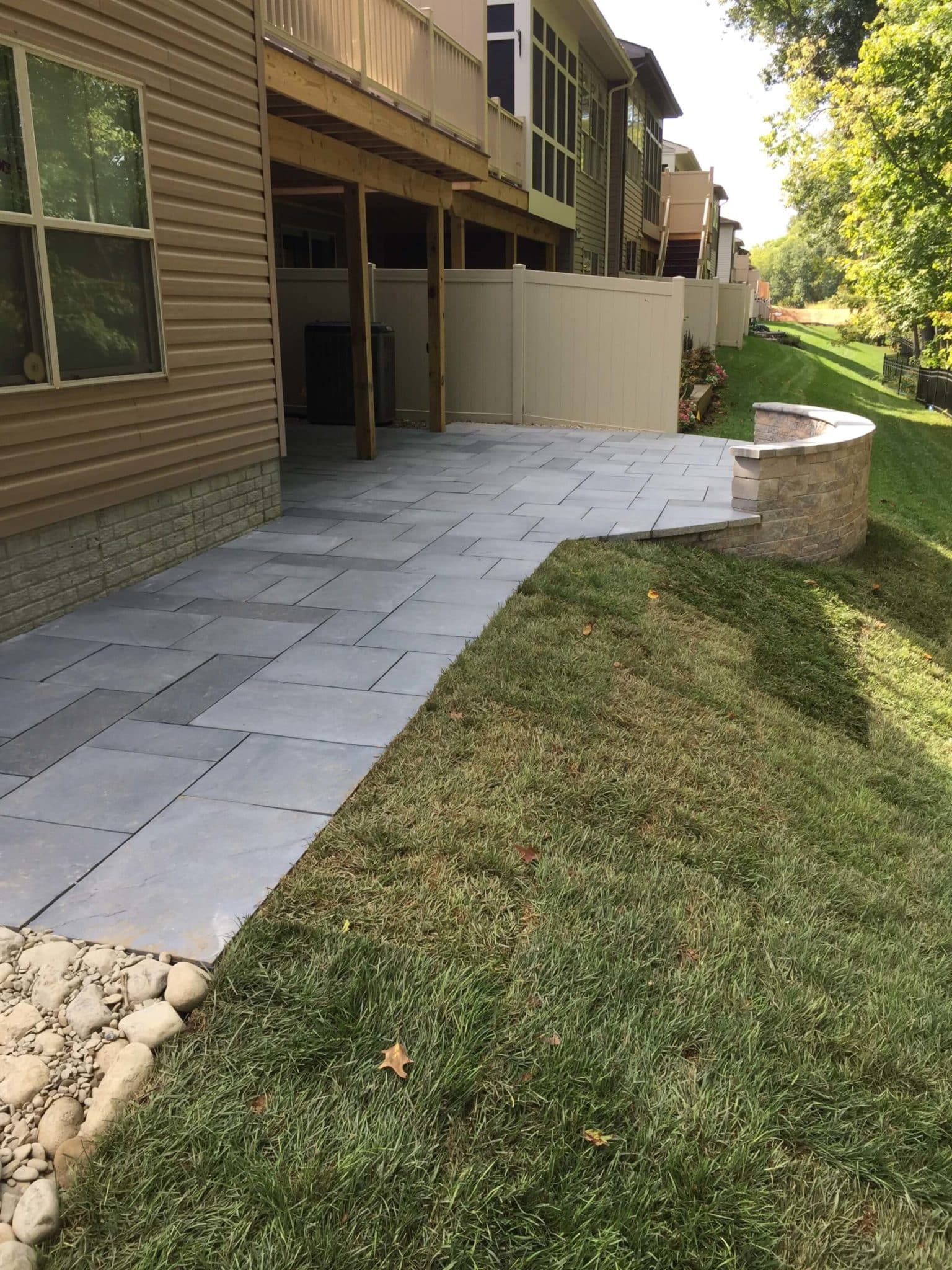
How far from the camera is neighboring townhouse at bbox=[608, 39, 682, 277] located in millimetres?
21594

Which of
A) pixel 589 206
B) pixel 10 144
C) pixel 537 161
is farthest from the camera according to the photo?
pixel 589 206

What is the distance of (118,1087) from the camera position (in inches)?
83.0

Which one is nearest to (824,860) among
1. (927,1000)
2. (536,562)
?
(927,1000)

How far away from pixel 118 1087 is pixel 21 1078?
210 millimetres

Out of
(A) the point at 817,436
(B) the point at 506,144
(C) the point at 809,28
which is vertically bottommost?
(A) the point at 817,436

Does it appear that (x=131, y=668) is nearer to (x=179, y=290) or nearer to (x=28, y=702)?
(x=28, y=702)

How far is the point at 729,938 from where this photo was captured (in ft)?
9.11

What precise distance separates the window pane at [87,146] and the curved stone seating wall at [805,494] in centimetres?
431

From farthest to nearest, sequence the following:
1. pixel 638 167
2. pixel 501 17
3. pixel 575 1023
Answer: pixel 638 167 → pixel 501 17 → pixel 575 1023

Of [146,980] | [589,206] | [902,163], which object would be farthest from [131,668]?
[589,206]

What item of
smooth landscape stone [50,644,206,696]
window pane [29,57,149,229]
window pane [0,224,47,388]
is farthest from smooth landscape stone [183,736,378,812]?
window pane [29,57,149,229]

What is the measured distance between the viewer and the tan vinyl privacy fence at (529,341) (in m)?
12.0

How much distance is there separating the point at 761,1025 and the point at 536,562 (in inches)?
159

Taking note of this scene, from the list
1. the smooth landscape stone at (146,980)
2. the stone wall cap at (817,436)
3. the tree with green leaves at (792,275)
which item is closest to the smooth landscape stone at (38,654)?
the smooth landscape stone at (146,980)
